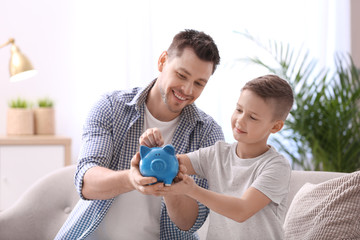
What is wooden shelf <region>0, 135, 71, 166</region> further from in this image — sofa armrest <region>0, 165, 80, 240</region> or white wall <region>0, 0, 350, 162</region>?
sofa armrest <region>0, 165, 80, 240</region>

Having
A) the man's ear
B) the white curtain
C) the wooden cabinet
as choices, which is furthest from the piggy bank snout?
the white curtain

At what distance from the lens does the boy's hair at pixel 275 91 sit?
4.60 feet

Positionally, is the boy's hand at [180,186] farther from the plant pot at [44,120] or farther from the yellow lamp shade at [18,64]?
the plant pot at [44,120]

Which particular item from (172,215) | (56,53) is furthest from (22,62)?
(172,215)

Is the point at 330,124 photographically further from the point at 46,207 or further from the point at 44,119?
the point at 46,207

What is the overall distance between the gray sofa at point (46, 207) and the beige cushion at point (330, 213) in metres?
0.26

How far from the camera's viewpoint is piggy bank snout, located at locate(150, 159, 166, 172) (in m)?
1.14

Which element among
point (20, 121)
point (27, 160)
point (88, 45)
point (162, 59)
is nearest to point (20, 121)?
point (20, 121)

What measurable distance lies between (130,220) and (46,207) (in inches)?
19.1

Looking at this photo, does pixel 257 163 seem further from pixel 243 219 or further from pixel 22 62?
pixel 22 62

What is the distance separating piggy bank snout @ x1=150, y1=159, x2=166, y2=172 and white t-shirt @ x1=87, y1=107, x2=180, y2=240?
0.56 meters

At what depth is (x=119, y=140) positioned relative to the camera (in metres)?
1.72

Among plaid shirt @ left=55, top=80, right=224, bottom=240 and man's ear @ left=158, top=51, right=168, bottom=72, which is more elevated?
man's ear @ left=158, top=51, right=168, bottom=72

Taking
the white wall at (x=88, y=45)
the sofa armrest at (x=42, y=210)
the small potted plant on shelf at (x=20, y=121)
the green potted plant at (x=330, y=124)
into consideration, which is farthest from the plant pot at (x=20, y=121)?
the green potted plant at (x=330, y=124)
